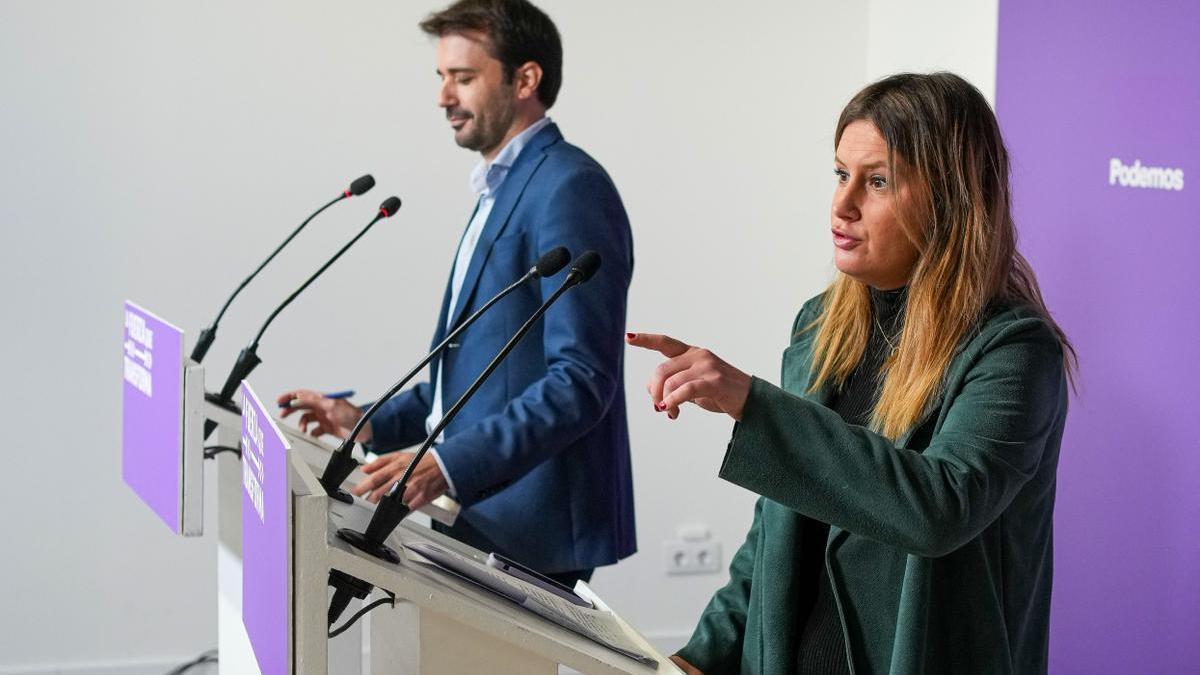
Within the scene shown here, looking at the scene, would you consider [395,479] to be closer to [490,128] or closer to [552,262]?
[552,262]

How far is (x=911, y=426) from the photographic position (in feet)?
4.52

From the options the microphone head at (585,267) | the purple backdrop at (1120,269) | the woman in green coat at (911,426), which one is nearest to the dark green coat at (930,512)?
the woman in green coat at (911,426)

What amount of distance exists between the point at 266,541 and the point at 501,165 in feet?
4.72

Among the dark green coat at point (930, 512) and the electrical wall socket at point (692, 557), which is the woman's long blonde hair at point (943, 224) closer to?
the dark green coat at point (930, 512)

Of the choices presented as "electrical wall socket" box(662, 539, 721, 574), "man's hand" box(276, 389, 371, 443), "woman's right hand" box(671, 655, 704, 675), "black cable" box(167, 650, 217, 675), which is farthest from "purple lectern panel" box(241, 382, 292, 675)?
"electrical wall socket" box(662, 539, 721, 574)

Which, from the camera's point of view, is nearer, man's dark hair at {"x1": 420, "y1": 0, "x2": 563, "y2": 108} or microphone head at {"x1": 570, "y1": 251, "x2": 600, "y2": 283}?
microphone head at {"x1": 570, "y1": 251, "x2": 600, "y2": 283}

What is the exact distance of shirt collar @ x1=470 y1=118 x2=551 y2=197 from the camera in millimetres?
2494

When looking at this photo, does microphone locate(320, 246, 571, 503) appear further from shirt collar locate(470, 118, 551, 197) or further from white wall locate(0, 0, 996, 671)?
white wall locate(0, 0, 996, 671)

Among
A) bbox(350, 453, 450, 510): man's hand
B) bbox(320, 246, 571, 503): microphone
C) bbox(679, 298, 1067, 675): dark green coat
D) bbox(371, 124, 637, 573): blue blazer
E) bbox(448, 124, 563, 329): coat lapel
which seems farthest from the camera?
bbox(448, 124, 563, 329): coat lapel

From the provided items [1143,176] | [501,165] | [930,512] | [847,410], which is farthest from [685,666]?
[1143,176]

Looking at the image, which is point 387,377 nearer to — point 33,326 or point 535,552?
point 33,326

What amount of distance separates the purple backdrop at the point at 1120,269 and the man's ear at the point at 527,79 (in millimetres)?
1457

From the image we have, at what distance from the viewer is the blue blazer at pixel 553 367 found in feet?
7.27

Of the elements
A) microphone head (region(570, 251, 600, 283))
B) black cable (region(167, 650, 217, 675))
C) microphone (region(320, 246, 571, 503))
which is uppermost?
microphone head (region(570, 251, 600, 283))
